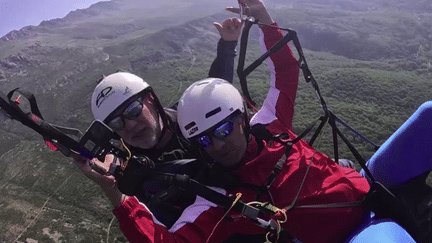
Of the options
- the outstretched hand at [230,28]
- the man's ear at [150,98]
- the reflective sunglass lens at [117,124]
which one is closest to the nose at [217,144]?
the reflective sunglass lens at [117,124]

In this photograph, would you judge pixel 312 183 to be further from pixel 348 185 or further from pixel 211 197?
pixel 211 197

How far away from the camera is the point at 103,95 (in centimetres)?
457

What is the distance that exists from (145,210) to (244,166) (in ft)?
3.99

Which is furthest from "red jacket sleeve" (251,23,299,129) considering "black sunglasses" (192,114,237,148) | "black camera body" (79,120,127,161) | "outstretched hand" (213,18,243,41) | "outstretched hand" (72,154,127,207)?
"black camera body" (79,120,127,161)

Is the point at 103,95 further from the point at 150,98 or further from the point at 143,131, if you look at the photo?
the point at 143,131

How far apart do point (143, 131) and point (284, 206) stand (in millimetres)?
2103

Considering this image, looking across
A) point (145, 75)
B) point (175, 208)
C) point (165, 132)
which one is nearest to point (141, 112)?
point (165, 132)

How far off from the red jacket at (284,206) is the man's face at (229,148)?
0.14 meters

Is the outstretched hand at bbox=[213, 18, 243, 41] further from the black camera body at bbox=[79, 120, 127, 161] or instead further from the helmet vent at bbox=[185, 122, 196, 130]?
the black camera body at bbox=[79, 120, 127, 161]

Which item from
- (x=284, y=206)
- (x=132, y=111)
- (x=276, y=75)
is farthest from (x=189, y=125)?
(x=276, y=75)

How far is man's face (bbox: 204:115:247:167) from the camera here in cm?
377

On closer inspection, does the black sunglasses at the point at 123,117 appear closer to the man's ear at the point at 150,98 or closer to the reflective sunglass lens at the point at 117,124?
the reflective sunglass lens at the point at 117,124

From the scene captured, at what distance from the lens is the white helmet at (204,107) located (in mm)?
3783

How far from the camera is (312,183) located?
3824 mm
